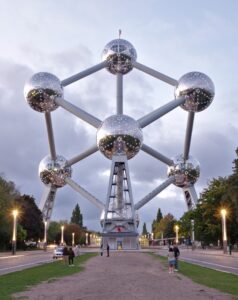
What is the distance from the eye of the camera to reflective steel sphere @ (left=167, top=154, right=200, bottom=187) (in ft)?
221

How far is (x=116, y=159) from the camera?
59.8 metres

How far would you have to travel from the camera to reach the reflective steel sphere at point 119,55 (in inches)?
2435

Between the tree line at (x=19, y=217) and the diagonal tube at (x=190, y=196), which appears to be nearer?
the tree line at (x=19, y=217)

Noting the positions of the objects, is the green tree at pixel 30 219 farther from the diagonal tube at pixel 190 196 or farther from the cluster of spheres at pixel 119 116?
the diagonal tube at pixel 190 196

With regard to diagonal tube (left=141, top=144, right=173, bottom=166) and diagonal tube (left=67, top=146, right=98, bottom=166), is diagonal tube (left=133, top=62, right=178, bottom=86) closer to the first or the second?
diagonal tube (left=141, top=144, right=173, bottom=166)

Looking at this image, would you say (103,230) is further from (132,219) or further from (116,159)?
(116,159)

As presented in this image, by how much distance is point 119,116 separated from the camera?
5422 centimetres

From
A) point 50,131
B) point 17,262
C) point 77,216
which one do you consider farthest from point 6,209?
point 77,216

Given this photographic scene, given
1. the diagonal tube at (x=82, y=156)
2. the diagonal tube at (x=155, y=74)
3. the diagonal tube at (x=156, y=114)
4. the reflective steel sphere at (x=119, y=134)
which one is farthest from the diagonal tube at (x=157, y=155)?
the diagonal tube at (x=155, y=74)

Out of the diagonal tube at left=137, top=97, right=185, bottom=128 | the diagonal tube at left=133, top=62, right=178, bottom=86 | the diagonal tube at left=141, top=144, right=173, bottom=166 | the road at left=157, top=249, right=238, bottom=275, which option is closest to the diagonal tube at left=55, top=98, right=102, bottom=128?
the diagonal tube at left=137, top=97, right=185, bottom=128

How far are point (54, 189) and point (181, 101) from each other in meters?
26.8

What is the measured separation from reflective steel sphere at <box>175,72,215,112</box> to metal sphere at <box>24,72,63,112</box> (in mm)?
14498

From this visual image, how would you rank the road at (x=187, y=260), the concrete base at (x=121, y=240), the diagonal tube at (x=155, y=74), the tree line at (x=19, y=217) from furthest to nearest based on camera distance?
1. the diagonal tube at (x=155, y=74)
2. the concrete base at (x=121, y=240)
3. the tree line at (x=19, y=217)
4. the road at (x=187, y=260)

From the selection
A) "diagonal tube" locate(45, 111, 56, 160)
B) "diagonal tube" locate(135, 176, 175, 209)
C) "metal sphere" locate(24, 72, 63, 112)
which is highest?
"metal sphere" locate(24, 72, 63, 112)
